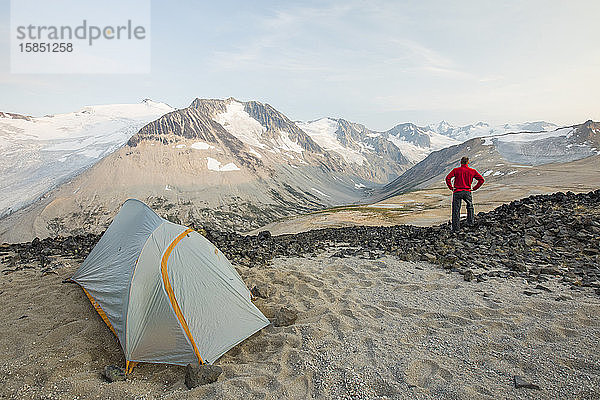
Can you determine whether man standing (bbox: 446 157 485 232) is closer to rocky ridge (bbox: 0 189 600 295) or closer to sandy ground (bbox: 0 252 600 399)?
rocky ridge (bbox: 0 189 600 295)

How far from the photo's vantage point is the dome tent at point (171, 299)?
6.92 metres

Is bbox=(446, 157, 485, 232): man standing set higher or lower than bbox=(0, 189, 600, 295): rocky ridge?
higher

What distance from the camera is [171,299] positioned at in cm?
722

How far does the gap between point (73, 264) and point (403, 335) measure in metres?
12.1

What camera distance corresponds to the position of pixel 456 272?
1076 centimetres

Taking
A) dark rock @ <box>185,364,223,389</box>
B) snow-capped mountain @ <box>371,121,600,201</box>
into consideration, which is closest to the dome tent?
dark rock @ <box>185,364,223,389</box>

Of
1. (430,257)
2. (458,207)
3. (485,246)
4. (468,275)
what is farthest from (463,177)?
(468,275)

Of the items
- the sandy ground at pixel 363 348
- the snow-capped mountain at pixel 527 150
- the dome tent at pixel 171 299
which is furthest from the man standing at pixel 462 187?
the snow-capped mountain at pixel 527 150

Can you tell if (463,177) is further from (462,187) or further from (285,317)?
(285,317)

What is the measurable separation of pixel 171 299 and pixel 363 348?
4268mm

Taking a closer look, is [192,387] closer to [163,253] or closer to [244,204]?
[163,253]

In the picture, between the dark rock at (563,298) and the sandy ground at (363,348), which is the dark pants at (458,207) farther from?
the dark rock at (563,298)

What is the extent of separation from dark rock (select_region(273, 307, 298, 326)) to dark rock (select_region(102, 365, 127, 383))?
3398mm

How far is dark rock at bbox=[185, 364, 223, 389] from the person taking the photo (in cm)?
600
